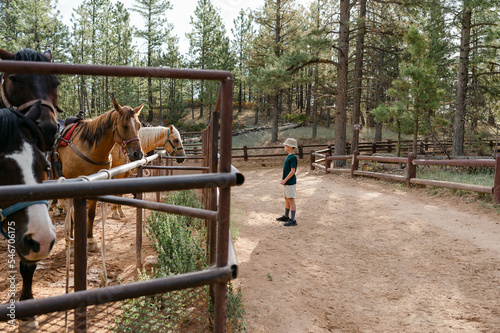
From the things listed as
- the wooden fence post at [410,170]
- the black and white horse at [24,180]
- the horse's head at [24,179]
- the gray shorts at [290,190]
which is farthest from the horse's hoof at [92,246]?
the wooden fence post at [410,170]

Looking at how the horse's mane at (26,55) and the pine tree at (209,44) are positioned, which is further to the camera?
the pine tree at (209,44)

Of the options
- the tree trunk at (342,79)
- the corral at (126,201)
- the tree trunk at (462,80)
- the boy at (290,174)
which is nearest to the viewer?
the corral at (126,201)

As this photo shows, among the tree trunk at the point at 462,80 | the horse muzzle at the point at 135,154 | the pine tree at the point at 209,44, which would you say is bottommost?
the horse muzzle at the point at 135,154

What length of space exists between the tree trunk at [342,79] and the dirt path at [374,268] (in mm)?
8528

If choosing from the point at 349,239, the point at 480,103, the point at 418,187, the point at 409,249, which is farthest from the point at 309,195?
the point at 480,103

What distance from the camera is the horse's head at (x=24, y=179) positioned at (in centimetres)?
161

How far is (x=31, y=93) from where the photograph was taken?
7.61 ft

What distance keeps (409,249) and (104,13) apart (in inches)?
1490

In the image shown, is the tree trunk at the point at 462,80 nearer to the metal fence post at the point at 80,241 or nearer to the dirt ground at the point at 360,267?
the dirt ground at the point at 360,267

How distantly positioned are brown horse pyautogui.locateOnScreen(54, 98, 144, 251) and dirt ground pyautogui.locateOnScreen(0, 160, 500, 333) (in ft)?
4.02

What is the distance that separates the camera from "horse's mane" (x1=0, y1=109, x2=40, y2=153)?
70.3 inches

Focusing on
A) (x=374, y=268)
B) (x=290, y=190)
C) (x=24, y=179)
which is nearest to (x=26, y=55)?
(x=24, y=179)

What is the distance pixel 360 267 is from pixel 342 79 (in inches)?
527

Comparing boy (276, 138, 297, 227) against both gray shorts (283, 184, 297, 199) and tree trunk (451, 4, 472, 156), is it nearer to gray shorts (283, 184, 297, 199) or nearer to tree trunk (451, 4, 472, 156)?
gray shorts (283, 184, 297, 199)
